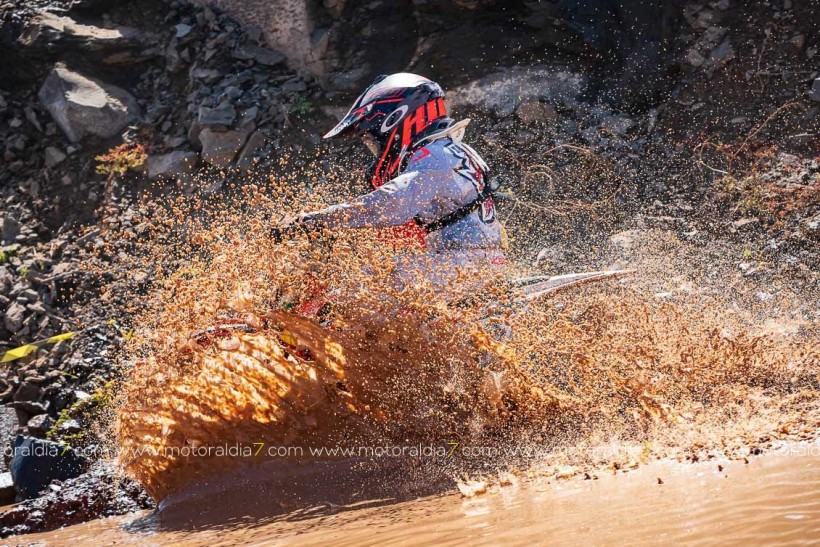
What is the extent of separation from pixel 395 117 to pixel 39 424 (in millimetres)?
4883

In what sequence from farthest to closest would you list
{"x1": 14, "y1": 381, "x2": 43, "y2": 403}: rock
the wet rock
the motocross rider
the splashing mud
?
{"x1": 14, "y1": 381, "x2": 43, "y2": 403}: rock
the wet rock
the motocross rider
the splashing mud

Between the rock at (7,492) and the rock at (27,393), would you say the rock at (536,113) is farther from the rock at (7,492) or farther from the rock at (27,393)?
the rock at (7,492)

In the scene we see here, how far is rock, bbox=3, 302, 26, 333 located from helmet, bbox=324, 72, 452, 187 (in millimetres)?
A: 5808

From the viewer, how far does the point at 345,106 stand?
1212 centimetres

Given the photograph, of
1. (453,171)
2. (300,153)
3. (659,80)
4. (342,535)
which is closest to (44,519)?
(342,535)

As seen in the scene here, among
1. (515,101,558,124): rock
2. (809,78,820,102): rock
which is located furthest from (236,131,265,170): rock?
(809,78,820,102): rock

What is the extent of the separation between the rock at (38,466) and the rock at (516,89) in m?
6.92

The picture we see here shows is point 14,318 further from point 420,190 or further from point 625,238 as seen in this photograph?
point 625,238

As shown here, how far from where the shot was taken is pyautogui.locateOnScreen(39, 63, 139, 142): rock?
1277 centimetres

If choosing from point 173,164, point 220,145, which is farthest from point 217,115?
point 173,164

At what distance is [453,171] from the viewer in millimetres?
5527

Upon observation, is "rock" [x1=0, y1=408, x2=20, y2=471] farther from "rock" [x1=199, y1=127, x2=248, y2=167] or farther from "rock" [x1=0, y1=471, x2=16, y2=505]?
"rock" [x1=199, y1=127, x2=248, y2=167]

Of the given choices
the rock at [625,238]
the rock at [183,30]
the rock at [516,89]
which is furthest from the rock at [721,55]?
the rock at [183,30]

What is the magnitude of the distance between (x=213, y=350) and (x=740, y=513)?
10.3ft
